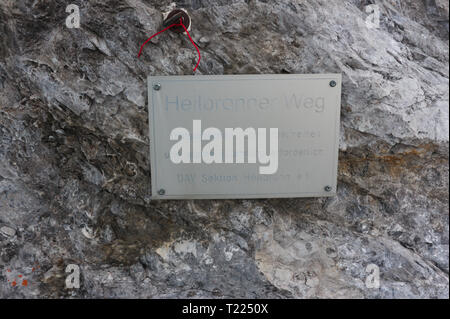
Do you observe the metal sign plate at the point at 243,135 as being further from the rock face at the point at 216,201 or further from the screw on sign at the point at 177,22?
the screw on sign at the point at 177,22

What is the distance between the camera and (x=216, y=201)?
187 cm

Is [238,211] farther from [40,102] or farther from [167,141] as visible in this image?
[40,102]

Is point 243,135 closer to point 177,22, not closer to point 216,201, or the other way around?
point 216,201

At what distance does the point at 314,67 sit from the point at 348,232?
102 cm

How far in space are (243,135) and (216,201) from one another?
43 centimetres

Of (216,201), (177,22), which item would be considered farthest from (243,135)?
(177,22)

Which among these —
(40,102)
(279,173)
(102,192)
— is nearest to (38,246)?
(102,192)

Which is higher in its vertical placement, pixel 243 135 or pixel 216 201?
pixel 243 135

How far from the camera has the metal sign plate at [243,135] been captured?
1.75 m

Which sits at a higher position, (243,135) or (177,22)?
(177,22)

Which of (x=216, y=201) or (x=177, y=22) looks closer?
(x=177, y=22)

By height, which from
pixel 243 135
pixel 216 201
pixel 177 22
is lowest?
pixel 216 201

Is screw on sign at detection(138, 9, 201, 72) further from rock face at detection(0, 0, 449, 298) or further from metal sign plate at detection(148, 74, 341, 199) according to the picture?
metal sign plate at detection(148, 74, 341, 199)

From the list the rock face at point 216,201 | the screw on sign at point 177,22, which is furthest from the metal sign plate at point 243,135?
the screw on sign at point 177,22
